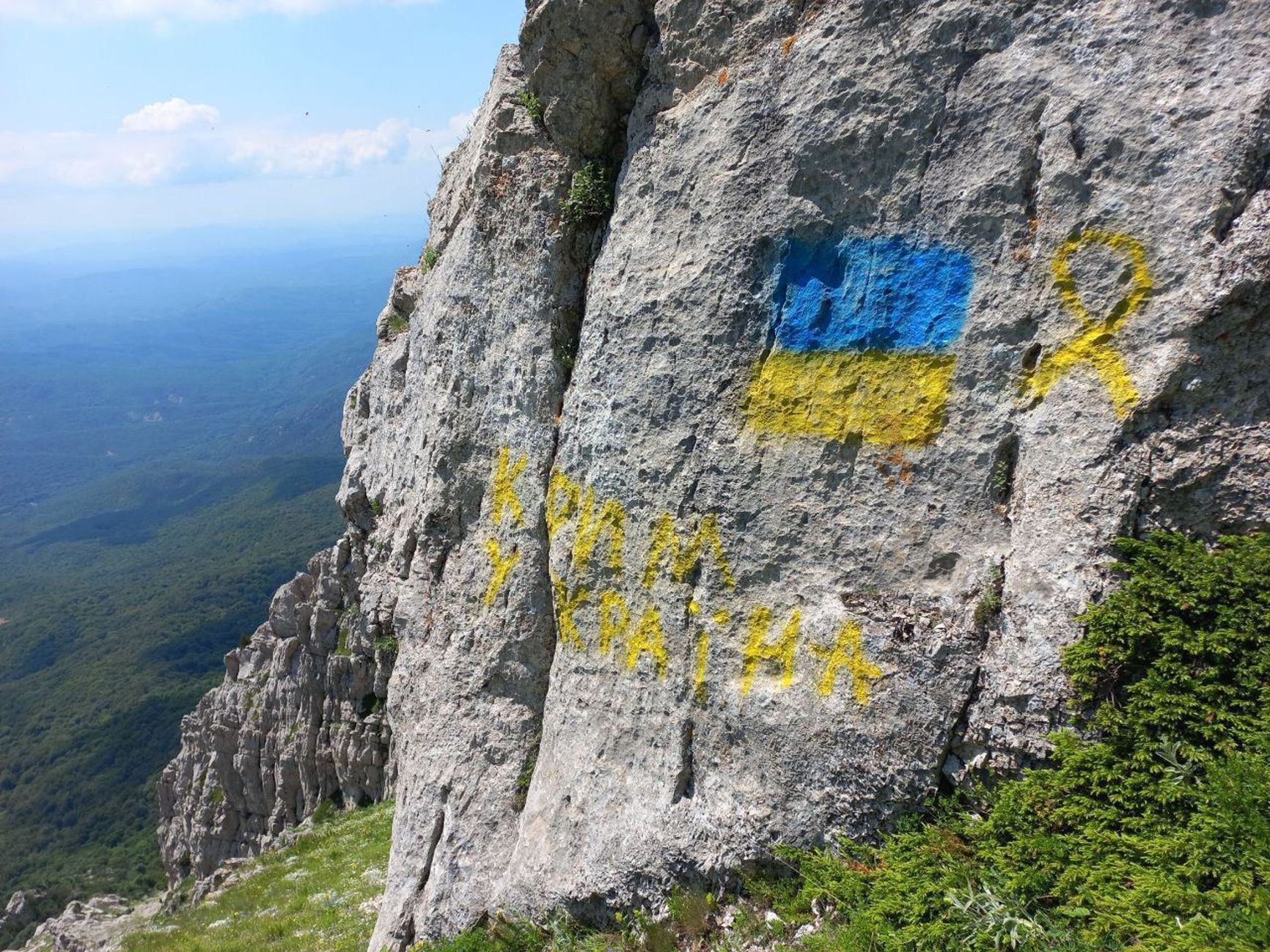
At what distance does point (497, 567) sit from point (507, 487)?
133 centimetres

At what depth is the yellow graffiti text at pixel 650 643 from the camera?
9.48 m

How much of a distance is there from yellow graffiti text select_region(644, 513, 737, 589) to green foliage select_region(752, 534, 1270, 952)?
3.62 m

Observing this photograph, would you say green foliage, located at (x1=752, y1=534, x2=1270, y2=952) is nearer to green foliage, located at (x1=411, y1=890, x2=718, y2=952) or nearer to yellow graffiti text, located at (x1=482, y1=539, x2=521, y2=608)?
green foliage, located at (x1=411, y1=890, x2=718, y2=952)

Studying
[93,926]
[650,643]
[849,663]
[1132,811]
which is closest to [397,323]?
[650,643]

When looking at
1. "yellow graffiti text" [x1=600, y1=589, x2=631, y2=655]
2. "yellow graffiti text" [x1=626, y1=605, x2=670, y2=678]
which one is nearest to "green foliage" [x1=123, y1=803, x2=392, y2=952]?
"yellow graffiti text" [x1=600, y1=589, x2=631, y2=655]

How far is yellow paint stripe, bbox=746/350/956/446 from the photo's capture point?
790 centimetres

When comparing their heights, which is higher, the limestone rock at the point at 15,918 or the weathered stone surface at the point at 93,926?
the weathered stone surface at the point at 93,926

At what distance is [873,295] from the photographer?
8.42 meters

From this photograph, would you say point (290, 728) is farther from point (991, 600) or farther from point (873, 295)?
point (991, 600)

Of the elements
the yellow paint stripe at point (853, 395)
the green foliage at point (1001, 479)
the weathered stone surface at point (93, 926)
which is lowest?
the weathered stone surface at point (93, 926)

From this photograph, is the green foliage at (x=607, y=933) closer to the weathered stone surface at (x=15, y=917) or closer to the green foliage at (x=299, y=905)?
the green foliage at (x=299, y=905)

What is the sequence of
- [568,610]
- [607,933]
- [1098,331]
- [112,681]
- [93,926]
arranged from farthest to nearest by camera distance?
[112,681]
[93,926]
[568,610]
[607,933]
[1098,331]

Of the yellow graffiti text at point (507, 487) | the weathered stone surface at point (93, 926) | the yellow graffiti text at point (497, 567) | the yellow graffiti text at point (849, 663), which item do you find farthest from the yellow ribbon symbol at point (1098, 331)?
the weathered stone surface at point (93, 926)

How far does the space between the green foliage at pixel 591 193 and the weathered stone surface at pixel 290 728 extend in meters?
20.2
